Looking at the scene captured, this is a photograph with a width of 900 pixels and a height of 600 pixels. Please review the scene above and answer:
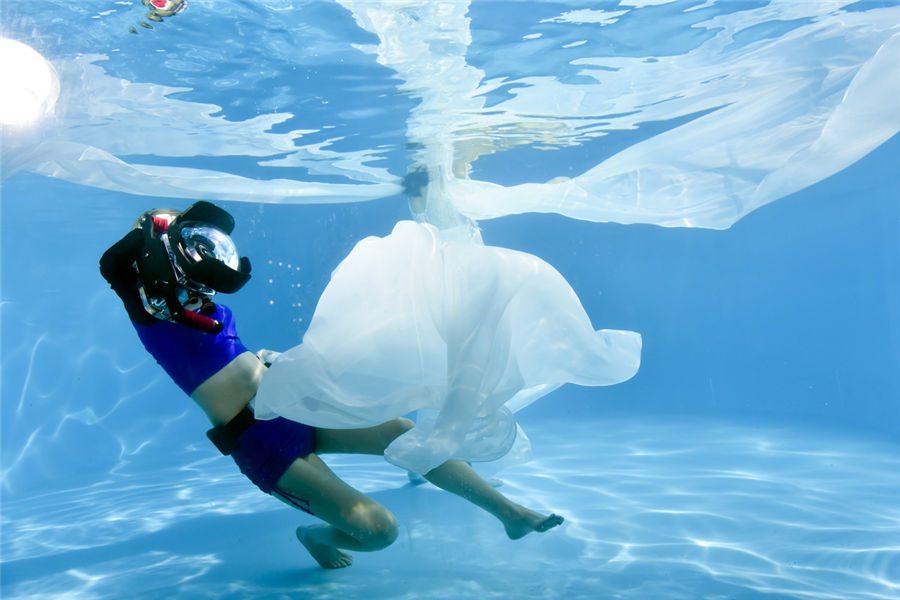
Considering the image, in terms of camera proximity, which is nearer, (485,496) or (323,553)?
(485,496)

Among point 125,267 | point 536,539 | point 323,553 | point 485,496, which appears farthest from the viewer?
point 536,539

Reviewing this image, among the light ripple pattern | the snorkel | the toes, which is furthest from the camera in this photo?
the light ripple pattern

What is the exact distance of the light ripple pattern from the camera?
406 cm

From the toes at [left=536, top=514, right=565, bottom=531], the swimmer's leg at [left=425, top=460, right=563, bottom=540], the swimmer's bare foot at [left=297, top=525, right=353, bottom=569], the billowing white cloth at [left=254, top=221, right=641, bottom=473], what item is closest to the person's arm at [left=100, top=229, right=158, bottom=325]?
the billowing white cloth at [left=254, top=221, right=641, bottom=473]

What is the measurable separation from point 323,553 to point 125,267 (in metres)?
2.78

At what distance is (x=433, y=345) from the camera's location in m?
3.36

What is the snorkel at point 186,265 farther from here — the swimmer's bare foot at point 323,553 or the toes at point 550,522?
the toes at point 550,522

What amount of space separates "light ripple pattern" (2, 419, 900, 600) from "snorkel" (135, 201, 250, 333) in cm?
233

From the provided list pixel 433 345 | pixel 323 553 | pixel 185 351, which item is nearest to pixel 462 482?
pixel 433 345

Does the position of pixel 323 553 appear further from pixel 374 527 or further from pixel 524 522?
pixel 524 522

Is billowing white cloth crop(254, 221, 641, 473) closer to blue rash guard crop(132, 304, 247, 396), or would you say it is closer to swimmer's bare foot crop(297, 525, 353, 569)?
blue rash guard crop(132, 304, 247, 396)

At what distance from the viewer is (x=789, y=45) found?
7902 millimetres

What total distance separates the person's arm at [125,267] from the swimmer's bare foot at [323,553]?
7.17 ft

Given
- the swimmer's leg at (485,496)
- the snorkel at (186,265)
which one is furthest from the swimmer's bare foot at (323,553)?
the snorkel at (186,265)
